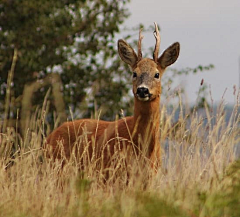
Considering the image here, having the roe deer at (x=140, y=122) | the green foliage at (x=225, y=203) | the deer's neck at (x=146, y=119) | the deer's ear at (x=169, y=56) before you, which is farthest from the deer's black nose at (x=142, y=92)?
the green foliage at (x=225, y=203)

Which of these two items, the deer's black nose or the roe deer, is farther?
the deer's black nose

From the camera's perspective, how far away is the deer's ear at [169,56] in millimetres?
8149

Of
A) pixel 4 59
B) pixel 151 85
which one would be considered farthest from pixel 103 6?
pixel 151 85

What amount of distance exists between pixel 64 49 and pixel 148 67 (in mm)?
8097

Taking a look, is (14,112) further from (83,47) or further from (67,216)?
(67,216)

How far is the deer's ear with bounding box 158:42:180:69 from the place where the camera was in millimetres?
8149

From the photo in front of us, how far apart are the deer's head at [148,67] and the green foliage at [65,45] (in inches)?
261

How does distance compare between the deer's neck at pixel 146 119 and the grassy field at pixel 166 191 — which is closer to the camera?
the grassy field at pixel 166 191

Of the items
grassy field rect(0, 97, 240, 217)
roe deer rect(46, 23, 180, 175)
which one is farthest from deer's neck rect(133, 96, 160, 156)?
grassy field rect(0, 97, 240, 217)

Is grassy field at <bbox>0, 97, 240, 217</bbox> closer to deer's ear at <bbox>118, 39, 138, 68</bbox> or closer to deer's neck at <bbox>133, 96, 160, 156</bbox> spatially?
deer's neck at <bbox>133, 96, 160, 156</bbox>

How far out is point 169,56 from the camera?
8242 mm

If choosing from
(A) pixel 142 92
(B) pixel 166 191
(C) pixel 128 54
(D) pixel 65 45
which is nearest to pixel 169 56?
(C) pixel 128 54

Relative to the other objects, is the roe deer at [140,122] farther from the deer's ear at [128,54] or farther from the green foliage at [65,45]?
the green foliage at [65,45]

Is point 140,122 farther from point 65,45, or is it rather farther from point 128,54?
point 65,45
